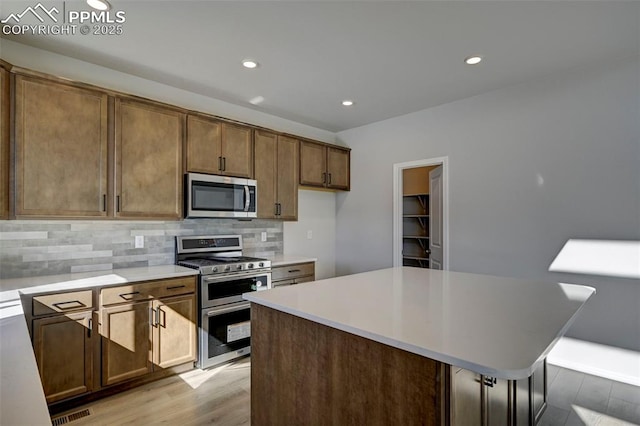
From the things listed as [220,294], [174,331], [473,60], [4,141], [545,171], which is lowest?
[174,331]

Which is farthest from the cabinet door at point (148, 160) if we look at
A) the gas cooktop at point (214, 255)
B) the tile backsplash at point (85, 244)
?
the gas cooktop at point (214, 255)

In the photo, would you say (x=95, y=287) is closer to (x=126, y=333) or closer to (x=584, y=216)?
(x=126, y=333)

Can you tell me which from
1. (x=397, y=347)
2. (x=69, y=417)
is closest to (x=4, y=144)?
(x=69, y=417)

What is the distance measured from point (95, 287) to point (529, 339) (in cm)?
268

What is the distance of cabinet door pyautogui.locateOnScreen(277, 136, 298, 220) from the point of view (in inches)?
159

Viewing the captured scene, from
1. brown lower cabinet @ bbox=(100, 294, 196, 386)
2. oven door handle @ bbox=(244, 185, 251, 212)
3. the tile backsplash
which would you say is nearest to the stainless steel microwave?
oven door handle @ bbox=(244, 185, 251, 212)

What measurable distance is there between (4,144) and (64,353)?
1.48 m

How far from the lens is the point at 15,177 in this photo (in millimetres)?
2305

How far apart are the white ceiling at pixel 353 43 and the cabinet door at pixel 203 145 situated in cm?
39

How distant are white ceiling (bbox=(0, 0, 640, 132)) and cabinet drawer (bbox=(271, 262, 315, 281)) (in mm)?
1891

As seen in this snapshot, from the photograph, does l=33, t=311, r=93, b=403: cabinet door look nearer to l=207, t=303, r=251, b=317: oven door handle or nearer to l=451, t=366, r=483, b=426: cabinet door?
l=207, t=303, r=251, b=317: oven door handle

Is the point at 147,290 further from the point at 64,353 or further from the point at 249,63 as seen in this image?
the point at 249,63

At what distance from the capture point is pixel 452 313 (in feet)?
5.00

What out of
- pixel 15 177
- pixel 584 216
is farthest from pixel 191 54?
pixel 584 216
